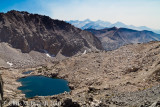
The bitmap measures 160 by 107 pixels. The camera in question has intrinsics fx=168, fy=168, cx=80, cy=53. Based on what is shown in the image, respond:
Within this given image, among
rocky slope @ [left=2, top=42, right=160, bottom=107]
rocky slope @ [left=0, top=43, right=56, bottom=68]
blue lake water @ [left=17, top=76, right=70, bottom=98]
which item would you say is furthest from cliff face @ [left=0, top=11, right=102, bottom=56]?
blue lake water @ [left=17, top=76, right=70, bottom=98]

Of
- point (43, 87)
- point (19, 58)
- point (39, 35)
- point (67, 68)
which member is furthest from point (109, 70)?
point (39, 35)

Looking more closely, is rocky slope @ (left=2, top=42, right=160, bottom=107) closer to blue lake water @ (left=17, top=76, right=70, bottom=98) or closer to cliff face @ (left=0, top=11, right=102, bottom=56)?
blue lake water @ (left=17, top=76, right=70, bottom=98)

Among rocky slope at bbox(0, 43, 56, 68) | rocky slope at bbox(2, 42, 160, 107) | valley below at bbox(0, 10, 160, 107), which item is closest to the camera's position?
valley below at bbox(0, 10, 160, 107)

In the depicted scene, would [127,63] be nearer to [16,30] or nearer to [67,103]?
[67,103]

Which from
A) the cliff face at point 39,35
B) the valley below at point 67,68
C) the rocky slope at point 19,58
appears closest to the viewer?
the valley below at point 67,68

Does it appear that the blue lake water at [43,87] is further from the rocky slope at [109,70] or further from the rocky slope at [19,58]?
the rocky slope at [19,58]

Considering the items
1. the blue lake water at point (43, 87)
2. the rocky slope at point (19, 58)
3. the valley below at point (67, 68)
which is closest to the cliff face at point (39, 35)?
the valley below at point (67, 68)

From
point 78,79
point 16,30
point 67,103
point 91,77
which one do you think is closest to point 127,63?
point 91,77
